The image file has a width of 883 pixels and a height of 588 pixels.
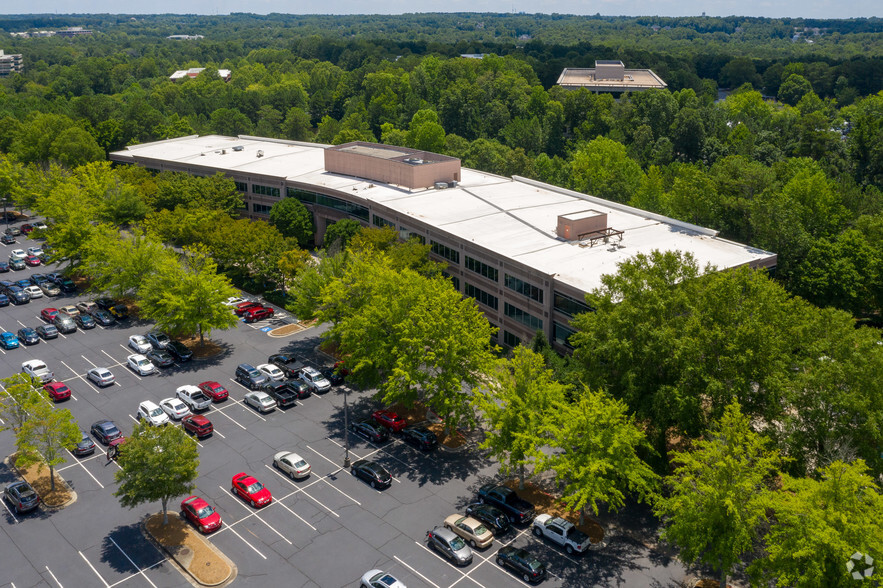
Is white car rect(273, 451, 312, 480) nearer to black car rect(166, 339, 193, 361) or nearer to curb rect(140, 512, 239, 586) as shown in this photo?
curb rect(140, 512, 239, 586)

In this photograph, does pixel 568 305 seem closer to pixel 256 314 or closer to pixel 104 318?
pixel 256 314

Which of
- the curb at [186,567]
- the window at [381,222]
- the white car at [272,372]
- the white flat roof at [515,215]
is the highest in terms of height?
the white flat roof at [515,215]

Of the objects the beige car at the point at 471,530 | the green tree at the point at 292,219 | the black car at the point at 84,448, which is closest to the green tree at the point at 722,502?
the beige car at the point at 471,530

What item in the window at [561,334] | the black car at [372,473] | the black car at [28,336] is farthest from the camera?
the black car at [28,336]

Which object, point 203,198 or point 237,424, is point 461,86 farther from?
point 237,424

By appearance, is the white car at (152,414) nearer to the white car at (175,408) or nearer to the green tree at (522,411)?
the white car at (175,408)


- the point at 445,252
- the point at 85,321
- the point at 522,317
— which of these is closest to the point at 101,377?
the point at 85,321
